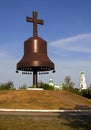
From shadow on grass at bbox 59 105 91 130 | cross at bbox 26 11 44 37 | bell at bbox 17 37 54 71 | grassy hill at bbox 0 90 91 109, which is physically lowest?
shadow on grass at bbox 59 105 91 130

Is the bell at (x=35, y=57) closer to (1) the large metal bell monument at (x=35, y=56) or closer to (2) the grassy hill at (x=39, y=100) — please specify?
(1) the large metal bell monument at (x=35, y=56)

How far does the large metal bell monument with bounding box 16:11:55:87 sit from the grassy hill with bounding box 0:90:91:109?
4.59 meters

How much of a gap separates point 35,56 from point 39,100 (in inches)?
400

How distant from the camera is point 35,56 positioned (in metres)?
46.0

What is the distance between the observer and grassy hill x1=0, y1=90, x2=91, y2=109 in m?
34.8

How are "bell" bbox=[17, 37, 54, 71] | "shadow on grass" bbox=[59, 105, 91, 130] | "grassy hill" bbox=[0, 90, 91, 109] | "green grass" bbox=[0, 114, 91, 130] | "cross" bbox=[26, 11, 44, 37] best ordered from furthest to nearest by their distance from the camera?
"cross" bbox=[26, 11, 44, 37]
"bell" bbox=[17, 37, 54, 71]
"grassy hill" bbox=[0, 90, 91, 109]
"shadow on grass" bbox=[59, 105, 91, 130]
"green grass" bbox=[0, 114, 91, 130]

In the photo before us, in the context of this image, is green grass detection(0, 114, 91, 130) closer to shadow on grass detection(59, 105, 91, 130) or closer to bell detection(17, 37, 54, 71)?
shadow on grass detection(59, 105, 91, 130)

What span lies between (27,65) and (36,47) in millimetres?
3041

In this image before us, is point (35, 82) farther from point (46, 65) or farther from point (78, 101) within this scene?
point (78, 101)

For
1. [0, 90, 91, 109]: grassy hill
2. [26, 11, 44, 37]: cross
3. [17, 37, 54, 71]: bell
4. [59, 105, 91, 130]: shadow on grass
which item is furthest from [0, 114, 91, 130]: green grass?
[26, 11, 44, 37]: cross

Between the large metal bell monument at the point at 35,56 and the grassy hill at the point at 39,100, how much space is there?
4.59m

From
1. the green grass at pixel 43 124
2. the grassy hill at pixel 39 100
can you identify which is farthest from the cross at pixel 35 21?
the green grass at pixel 43 124

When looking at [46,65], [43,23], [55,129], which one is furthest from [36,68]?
[55,129]

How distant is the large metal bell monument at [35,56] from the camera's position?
45.3 meters
